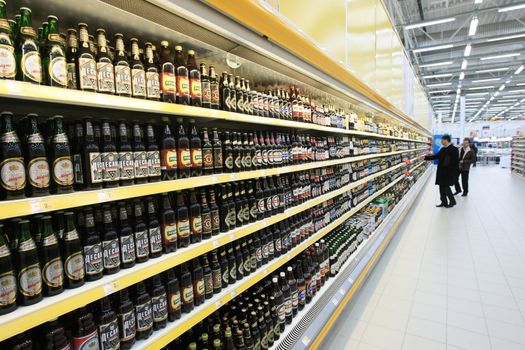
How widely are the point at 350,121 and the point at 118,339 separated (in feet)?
10.8

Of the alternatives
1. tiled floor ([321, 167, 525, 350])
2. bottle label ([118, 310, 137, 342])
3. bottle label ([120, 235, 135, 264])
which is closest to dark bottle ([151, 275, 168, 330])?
bottle label ([118, 310, 137, 342])

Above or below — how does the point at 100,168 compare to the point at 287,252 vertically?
above

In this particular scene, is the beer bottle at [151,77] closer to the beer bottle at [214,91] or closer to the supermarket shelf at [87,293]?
the beer bottle at [214,91]

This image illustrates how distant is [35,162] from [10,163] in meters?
0.06

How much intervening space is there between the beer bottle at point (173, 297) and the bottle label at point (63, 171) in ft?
2.18

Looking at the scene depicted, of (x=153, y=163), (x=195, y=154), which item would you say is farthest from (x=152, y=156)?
(x=195, y=154)

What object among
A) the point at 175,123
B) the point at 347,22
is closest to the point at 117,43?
the point at 175,123

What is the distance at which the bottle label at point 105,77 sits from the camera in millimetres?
1118

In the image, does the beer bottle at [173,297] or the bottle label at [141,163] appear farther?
the beer bottle at [173,297]

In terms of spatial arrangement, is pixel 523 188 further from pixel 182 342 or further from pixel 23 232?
pixel 23 232

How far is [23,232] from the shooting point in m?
0.93

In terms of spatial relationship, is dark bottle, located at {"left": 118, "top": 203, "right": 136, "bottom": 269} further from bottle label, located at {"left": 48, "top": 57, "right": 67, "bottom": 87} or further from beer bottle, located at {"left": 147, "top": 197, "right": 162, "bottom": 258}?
bottle label, located at {"left": 48, "top": 57, "right": 67, "bottom": 87}

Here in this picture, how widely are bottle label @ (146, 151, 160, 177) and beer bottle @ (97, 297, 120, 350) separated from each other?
21.9 inches

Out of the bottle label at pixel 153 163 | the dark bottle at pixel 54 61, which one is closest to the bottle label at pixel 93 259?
the bottle label at pixel 153 163
